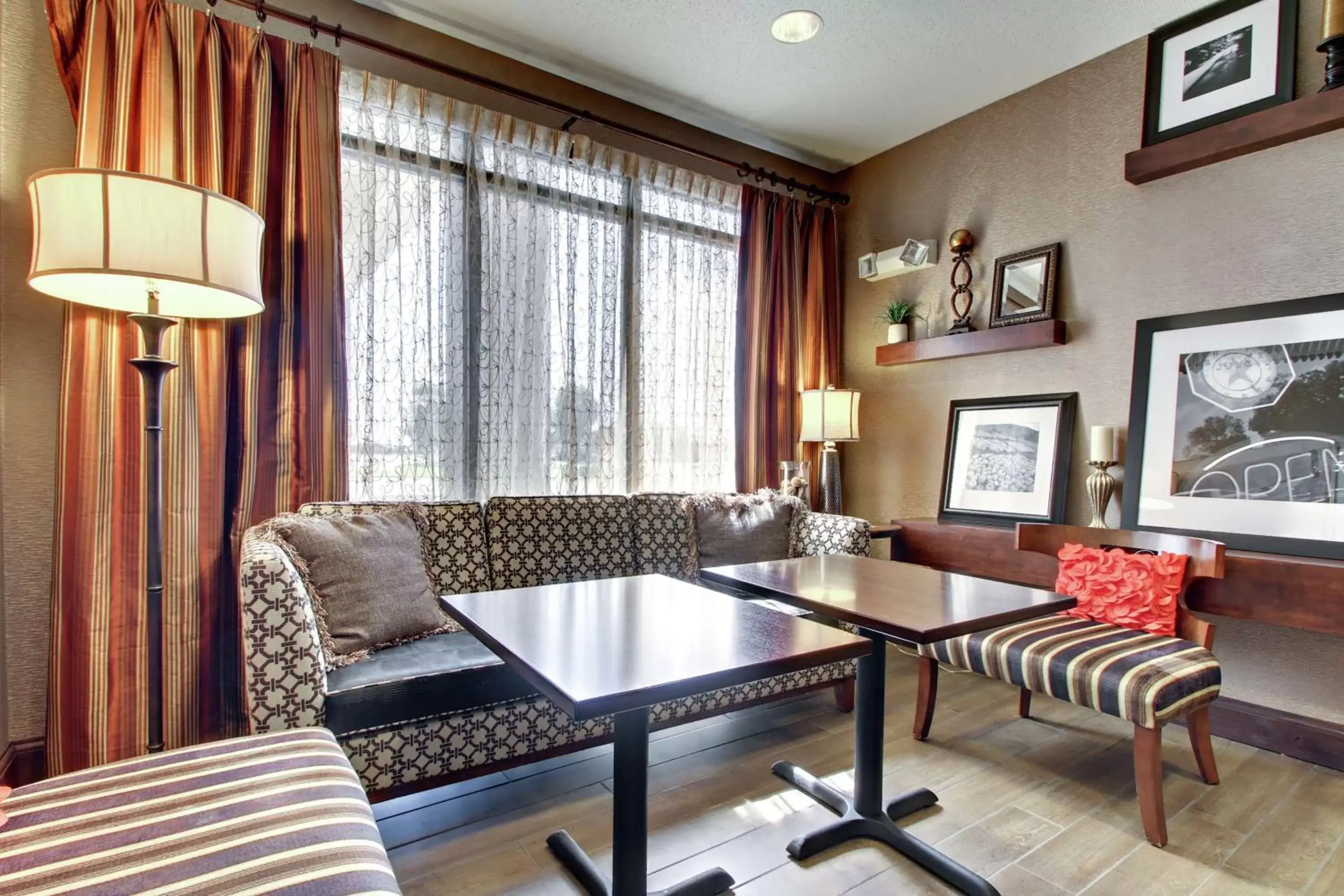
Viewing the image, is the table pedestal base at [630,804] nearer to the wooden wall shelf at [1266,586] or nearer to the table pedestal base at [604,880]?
the table pedestal base at [604,880]

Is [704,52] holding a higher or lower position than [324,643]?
higher

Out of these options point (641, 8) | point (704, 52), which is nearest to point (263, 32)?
point (641, 8)

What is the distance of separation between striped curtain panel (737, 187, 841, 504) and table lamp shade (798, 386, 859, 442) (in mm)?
249

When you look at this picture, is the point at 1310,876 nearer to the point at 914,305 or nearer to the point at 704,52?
the point at 914,305

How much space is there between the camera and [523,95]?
2715 millimetres

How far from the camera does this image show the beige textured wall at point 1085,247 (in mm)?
2217

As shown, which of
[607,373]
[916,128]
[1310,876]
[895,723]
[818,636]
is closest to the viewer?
[818,636]

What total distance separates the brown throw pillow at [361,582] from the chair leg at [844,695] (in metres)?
1.45

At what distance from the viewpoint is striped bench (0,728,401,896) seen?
0.83 metres

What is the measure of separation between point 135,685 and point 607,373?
1.99 meters

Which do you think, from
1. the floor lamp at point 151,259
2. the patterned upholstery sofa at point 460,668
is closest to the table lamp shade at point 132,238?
the floor lamp at point 151,259

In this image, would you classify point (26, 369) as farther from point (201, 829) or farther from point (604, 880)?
point (604, 880)

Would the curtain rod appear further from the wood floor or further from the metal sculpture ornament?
the wood floor

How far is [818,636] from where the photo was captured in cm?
129
